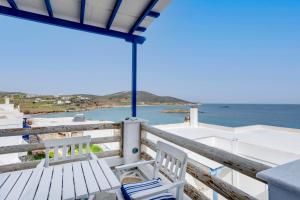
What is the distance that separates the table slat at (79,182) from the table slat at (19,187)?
1.28 feet

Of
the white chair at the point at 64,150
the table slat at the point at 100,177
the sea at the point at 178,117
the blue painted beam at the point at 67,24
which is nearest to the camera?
the table slat at the point at 100,177

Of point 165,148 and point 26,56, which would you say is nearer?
point 165,148

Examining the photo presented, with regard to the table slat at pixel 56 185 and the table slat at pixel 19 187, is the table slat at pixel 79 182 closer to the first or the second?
the table slat at pixel 56 185

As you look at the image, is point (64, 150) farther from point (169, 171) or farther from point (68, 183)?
point (169, 171)

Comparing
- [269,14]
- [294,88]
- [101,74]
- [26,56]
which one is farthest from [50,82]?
[294,88]

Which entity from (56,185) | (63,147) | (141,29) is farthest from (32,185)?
(141,29)

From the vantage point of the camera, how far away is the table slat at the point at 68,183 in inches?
53.1

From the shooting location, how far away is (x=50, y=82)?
1420cm

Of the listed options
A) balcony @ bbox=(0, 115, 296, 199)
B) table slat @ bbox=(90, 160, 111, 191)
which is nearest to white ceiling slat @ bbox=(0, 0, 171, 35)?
balcony @ bbox=(0, 115, 296, 199)

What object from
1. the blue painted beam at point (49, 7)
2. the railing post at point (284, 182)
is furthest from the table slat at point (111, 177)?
the blue painted beam at point (49, 7)

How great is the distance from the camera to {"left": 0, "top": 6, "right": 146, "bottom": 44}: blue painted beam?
2598mm

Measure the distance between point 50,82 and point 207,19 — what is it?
520 inches

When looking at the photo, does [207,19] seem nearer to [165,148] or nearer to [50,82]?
[50,82]

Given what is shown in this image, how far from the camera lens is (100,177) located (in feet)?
5.44
